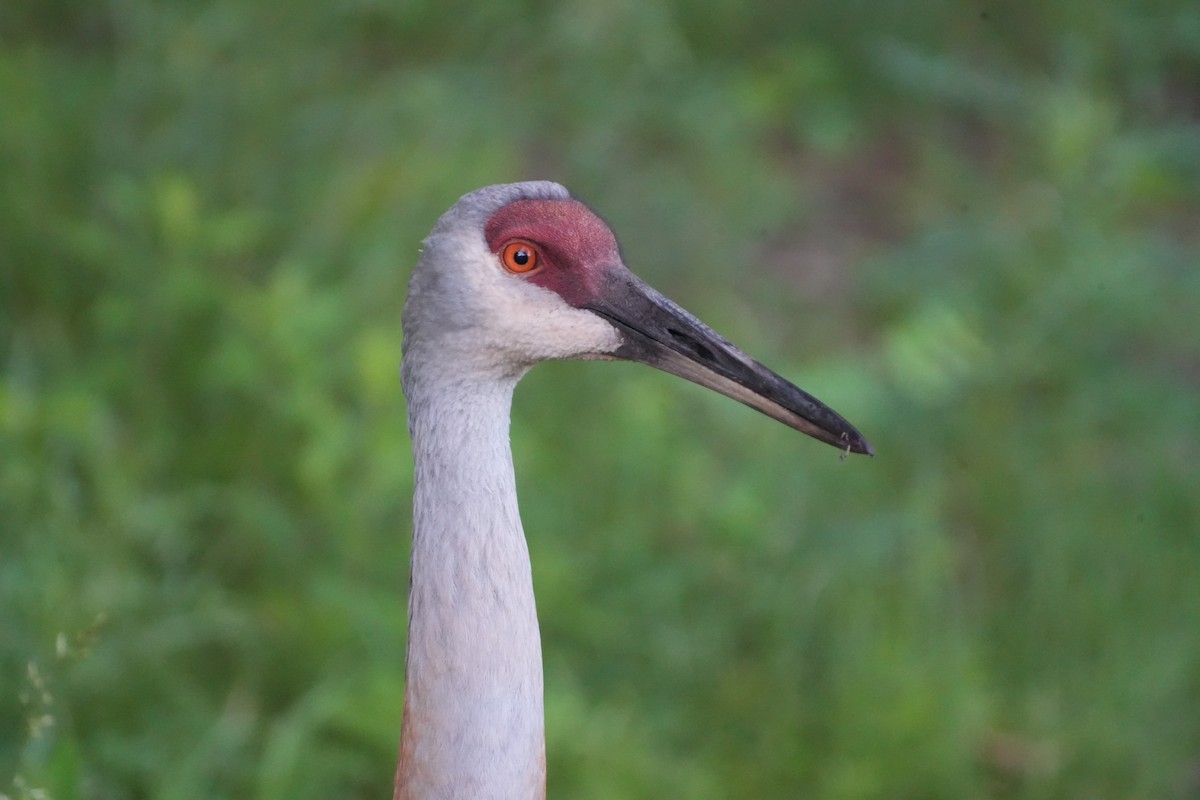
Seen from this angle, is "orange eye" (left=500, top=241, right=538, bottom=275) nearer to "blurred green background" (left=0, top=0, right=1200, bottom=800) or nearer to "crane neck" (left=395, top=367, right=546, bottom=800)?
"crane neck" (left=395, top=367, right=546, bottom=800)

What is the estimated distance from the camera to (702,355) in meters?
2.19

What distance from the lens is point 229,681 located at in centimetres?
331

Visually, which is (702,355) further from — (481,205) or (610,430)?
(610,430)

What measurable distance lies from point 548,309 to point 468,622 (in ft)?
1.64

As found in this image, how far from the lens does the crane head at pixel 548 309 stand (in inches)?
82.4

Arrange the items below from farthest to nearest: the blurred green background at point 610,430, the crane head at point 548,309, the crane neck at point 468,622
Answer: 1. the blurred green background at point 610,430
2. the crane head at point 548,309
3. the crane neck at point 468,622

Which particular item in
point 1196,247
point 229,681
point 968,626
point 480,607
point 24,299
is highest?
point 1196,247

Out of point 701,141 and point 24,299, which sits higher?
point 701,141

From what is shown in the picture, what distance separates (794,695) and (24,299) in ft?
8.12

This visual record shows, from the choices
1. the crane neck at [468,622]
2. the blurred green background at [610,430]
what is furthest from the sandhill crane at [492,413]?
the blurred green background at [610,430]

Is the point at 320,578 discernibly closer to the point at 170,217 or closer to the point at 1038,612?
the point at 170,217

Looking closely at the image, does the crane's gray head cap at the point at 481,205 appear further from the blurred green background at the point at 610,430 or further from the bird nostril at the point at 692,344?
the blurred green background at the point at 610,430

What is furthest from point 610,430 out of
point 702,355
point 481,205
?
point 481,205

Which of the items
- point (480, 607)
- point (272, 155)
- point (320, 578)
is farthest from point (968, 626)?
point (272, 155)
